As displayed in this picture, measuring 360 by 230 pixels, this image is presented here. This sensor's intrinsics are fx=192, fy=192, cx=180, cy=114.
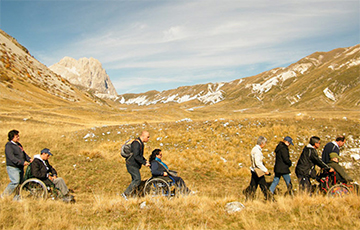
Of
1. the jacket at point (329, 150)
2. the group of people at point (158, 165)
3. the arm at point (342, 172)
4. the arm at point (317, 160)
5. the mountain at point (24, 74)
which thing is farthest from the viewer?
the mountain at point (24, 74)

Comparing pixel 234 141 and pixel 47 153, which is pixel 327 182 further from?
pixel 47 153

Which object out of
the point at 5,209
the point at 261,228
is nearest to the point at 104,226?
the point at 5,209

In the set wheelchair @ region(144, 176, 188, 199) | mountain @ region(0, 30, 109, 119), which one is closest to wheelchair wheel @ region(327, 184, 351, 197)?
wheelchair @ region(144, 176, 188, 199)

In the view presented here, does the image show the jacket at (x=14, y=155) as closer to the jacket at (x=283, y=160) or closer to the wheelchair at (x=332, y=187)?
the jacket at (x=283, y=160)

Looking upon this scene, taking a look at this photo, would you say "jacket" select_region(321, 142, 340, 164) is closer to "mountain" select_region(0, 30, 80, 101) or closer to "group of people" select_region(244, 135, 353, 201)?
"group of people" select_region(244, 135, 353, 201)

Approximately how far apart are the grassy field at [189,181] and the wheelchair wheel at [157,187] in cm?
73

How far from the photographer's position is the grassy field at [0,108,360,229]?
16.1ft

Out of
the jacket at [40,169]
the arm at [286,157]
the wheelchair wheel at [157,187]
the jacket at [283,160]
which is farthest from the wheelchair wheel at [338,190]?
the jacket at [40,169]

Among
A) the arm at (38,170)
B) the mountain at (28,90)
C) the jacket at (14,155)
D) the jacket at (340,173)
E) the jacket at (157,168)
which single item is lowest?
the jacket at (340,173)

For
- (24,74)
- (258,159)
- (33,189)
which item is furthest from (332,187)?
(24,74)

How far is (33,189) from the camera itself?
6.29 meters

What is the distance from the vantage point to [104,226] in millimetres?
4602

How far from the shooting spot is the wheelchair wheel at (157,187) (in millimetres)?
6984

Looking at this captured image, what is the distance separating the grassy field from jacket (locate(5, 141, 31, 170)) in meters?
1.35
